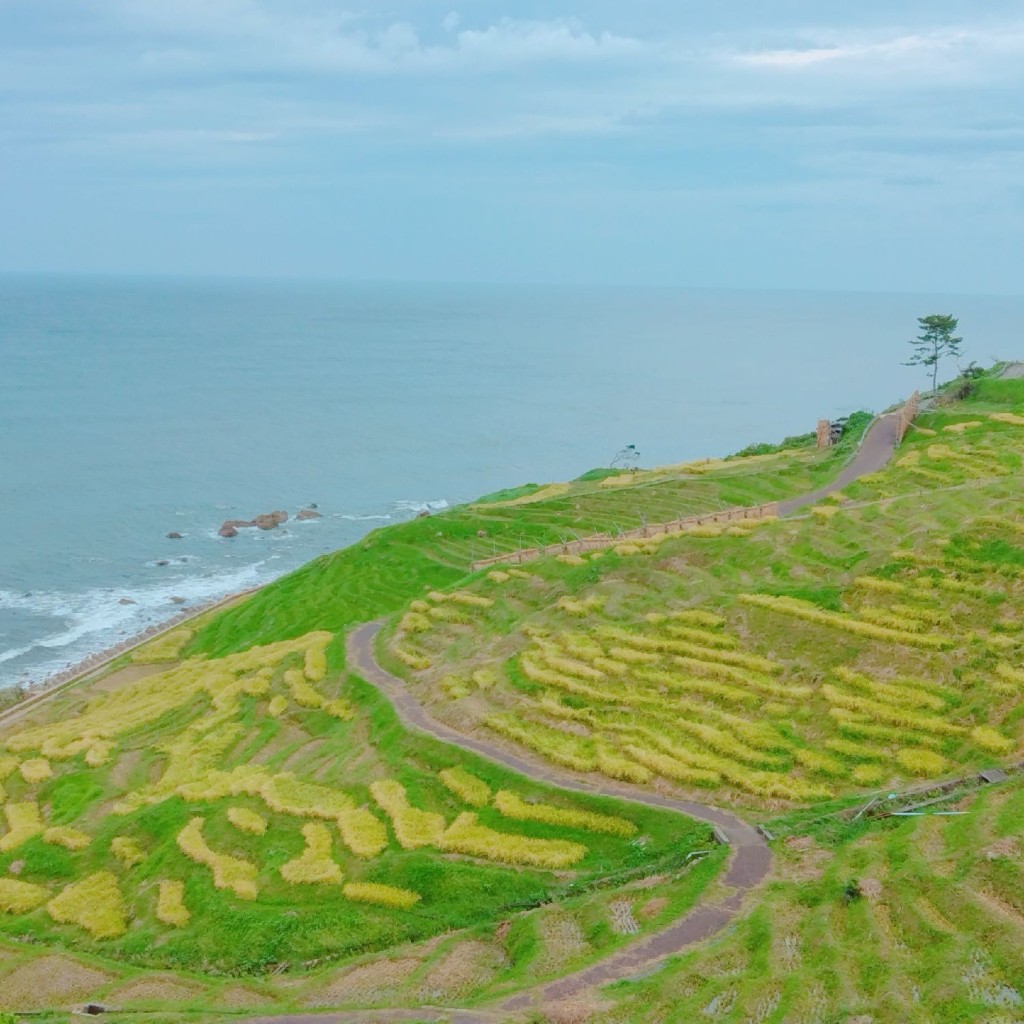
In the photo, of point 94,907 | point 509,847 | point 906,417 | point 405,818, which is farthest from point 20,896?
point 906,417

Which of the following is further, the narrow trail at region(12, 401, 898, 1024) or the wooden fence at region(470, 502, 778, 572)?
the wooden fence at region(470, 502, 778, 572)

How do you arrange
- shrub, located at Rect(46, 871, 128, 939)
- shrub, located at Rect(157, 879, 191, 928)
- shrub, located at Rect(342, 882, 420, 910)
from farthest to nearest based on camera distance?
shrub, located at Rect(46, 871, 128, 939) → shrub, located at Rect(157, 879, 191, 928) → shrub, located at Rect(342, 882, 420, 910)

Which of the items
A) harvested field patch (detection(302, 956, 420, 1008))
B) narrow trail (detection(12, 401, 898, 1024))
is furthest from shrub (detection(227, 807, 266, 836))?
harvested field patch (detection(302, 956, 420, 1008))

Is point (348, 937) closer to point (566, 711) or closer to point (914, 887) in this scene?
point (566, 711)

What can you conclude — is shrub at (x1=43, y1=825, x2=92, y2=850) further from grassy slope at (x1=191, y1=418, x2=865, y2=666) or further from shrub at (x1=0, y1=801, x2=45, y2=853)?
grassy slope at (x1=191, y1=418, x2=865, y2=666)

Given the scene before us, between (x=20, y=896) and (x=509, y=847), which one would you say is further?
(x=20, y=896)

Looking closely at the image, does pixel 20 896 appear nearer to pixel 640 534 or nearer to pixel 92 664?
pixel 92 664

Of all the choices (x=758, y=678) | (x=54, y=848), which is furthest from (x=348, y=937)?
(x=758, y=678)
